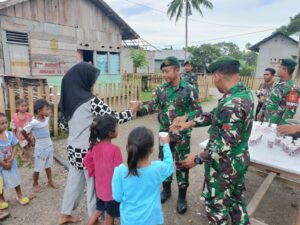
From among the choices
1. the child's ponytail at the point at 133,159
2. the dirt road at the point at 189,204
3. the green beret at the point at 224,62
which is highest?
the green beret at the point at 224,62

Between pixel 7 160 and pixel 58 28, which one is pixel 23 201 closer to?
pixel 7 160

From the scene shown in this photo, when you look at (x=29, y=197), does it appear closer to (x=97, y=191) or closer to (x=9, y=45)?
(x=97, y=191)

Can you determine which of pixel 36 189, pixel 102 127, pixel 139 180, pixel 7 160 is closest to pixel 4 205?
pixel 36 189

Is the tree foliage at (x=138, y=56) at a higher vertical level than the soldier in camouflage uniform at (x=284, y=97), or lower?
higher

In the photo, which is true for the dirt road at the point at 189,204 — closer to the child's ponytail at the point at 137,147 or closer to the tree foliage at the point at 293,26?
the child's ponytail at the point at 137,147

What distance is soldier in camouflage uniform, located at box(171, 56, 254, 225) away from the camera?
1.84m

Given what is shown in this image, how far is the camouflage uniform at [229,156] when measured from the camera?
1.84 metres

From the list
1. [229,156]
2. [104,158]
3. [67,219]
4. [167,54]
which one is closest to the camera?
[229,156]

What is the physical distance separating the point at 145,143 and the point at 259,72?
93.7 feet

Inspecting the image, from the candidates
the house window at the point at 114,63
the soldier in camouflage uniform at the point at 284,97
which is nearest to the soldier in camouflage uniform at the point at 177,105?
the soldier in camouflage uniform at the point at 284,97

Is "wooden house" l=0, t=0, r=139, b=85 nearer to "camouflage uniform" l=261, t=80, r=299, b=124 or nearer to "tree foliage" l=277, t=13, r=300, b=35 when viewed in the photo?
"camouflage uniform" l=261, t=80, r=299, b=124

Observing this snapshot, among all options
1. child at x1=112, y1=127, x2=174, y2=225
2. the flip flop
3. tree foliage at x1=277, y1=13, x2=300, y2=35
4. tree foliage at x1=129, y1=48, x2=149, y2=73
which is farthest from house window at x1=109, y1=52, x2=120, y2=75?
tree foliage at x1=277, y1=13, x2=300, y2=35

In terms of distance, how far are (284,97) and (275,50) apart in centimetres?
2472

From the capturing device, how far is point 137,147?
168 cm
